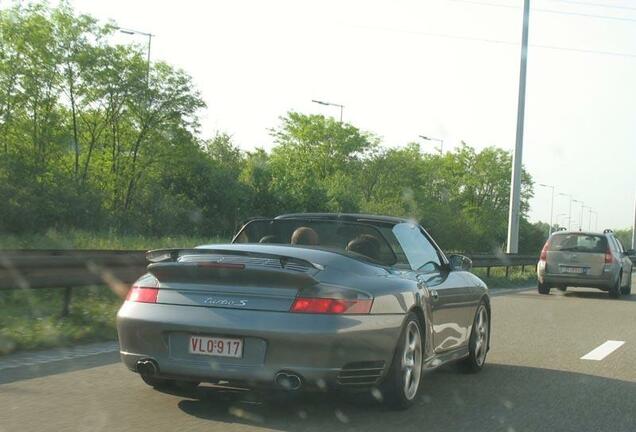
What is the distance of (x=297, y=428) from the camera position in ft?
17.7

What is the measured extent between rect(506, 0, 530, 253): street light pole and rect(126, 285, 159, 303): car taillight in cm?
2339

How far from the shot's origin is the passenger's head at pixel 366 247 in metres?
6.53

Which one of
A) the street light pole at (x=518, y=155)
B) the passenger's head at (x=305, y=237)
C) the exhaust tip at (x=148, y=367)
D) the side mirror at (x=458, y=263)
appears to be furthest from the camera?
the street light pole at (x=518, y=155)

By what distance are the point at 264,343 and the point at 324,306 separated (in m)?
0.43

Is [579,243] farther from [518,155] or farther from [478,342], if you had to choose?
[478,342]

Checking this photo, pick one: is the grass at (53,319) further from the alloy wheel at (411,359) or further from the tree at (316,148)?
the tree at (316,148)

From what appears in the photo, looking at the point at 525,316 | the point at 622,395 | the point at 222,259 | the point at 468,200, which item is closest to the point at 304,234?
the point at 222,259

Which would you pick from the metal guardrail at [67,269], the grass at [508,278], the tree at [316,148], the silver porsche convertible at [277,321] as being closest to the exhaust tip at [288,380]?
the silver porsche convertible at [277,321]

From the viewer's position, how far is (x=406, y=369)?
19.9 ft

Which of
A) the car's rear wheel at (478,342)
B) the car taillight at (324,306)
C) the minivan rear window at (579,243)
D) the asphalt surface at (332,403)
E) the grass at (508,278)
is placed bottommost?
the grass at (508,278)

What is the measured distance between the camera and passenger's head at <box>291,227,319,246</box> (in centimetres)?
677

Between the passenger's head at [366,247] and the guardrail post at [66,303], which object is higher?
the passenger's head at [366,247]

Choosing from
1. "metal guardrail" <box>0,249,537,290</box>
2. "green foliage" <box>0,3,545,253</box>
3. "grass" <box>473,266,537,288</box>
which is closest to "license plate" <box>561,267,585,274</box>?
"grass" <box>473,266,537,288</box>

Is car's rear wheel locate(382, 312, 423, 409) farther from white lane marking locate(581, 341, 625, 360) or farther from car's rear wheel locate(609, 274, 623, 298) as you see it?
car's rear wheel locate(609, 274, 623, 298)
